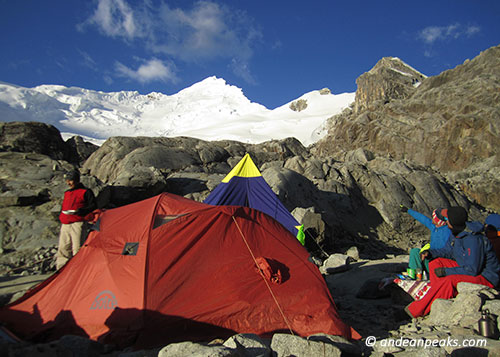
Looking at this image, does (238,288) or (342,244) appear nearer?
(238,288)

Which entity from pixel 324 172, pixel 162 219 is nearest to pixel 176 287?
pixel 162 219

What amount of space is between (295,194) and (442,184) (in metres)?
14.3

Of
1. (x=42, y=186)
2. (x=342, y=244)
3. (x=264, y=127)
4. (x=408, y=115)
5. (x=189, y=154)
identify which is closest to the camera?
(x=42, y=186)

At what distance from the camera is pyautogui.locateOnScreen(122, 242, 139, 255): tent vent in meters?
4.54

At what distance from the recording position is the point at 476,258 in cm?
445

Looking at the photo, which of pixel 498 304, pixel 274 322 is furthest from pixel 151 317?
pixel 498 304

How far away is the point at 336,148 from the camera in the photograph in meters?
50.3

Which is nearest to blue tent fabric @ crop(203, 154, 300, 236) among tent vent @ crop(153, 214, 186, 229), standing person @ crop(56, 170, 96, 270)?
standing person @ crop(56, 170, 96, 270)

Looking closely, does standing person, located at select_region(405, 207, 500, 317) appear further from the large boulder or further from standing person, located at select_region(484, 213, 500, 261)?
the large boulder

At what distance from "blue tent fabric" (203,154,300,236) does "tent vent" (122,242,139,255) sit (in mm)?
7305

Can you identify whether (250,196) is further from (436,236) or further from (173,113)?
(173,113)

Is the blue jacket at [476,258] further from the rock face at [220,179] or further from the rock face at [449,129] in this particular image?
the rock face at [449,129]

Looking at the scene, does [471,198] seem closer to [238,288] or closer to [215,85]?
[238,288]

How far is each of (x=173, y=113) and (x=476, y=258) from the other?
137 meters
